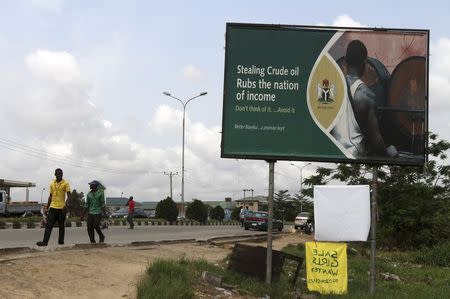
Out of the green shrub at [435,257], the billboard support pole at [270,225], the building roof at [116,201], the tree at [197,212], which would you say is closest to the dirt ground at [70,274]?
the billboard support pole at [270,225]

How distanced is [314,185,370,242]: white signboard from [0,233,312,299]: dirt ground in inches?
121

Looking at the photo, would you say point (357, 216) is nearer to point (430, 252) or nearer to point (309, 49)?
point (309, 49)

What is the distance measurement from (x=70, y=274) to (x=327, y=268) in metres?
4.14

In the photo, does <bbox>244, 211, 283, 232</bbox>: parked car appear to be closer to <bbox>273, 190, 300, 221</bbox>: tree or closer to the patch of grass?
the patch of grass

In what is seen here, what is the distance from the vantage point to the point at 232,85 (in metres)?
9.97

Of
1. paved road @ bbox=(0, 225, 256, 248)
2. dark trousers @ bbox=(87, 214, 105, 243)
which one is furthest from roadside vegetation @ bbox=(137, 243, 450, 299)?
paved road @ bbox=(0, 225, 256, 248)

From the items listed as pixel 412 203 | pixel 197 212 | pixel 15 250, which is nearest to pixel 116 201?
pixel 197 212

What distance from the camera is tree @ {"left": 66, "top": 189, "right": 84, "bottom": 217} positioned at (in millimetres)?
12458

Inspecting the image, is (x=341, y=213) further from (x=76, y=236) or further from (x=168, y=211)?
(x=168, y=211)

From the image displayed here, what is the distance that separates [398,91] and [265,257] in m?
3.79

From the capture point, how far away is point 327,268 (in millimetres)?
9469

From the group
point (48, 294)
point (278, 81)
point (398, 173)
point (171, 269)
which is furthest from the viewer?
point (398, 173)

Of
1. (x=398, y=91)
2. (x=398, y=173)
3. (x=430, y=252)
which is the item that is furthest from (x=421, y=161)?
(x=398, y=173)

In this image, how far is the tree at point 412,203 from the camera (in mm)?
23984
